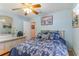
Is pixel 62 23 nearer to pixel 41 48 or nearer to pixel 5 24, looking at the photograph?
pixel 41 48

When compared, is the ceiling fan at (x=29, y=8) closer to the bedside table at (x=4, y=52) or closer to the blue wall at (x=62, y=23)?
the blue wall at (x=62, y=23)

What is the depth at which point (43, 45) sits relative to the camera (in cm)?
146

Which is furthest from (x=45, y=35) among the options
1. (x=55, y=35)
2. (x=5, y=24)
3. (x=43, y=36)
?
(x=5, y=24)

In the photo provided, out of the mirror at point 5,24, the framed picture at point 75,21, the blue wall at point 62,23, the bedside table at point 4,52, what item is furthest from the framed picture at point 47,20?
the bedside table at point 4,52

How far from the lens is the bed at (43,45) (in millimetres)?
1409

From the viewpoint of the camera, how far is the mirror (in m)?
1.47

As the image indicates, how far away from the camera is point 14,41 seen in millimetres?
1479

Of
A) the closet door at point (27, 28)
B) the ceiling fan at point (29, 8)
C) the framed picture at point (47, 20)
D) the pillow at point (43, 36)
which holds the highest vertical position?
the ceiling fan at point (29, 8)

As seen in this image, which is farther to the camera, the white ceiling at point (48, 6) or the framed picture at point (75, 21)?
the framed picture at point (75, 21)

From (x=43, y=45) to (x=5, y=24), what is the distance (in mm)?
605

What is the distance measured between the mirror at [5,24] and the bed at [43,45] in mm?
267

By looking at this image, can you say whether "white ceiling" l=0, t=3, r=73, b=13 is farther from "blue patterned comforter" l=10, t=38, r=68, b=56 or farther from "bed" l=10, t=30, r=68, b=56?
"blue patterned comforter" l=10, t=38, r=68, b=56

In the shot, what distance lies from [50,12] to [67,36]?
15.7 inches

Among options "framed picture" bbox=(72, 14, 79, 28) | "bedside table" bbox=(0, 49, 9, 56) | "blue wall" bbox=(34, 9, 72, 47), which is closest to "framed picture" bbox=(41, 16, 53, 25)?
"blue wall" bbox=(34, 9, 72, 47)
